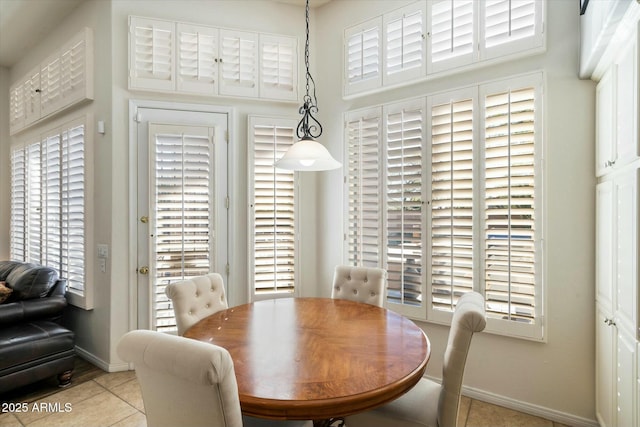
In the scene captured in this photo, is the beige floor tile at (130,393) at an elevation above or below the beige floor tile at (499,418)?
below

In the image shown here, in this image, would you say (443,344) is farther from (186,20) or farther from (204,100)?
(186,20)

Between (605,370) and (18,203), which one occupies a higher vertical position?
(18,203)

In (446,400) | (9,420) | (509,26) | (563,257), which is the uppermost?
(509,26)

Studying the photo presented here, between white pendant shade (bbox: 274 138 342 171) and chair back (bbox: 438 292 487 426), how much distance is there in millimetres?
1057

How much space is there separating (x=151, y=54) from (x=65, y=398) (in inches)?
112

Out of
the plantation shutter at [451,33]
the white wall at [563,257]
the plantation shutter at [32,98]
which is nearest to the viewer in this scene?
the white wall at [563,257]

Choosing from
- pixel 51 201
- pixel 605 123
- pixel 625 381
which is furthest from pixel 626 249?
pixel 51 201

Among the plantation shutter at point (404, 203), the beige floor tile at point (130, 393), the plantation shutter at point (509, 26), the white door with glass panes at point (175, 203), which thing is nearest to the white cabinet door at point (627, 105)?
the plantation shutter at point (509, 26)

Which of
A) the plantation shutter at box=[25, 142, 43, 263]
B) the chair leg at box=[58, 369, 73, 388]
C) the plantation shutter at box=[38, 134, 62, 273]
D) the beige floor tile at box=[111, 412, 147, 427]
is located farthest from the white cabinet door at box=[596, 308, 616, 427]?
the plantation shutter at box=[25, 142, 43, 263]

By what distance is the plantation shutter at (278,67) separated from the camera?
3389 mm

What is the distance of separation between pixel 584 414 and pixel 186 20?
429 centimetres

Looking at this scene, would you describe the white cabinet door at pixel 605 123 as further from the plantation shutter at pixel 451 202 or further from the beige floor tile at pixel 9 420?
the beige floor tile at pixel 9 420

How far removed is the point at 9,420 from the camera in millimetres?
2404

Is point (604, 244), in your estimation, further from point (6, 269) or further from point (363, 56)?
point (6, 269)
